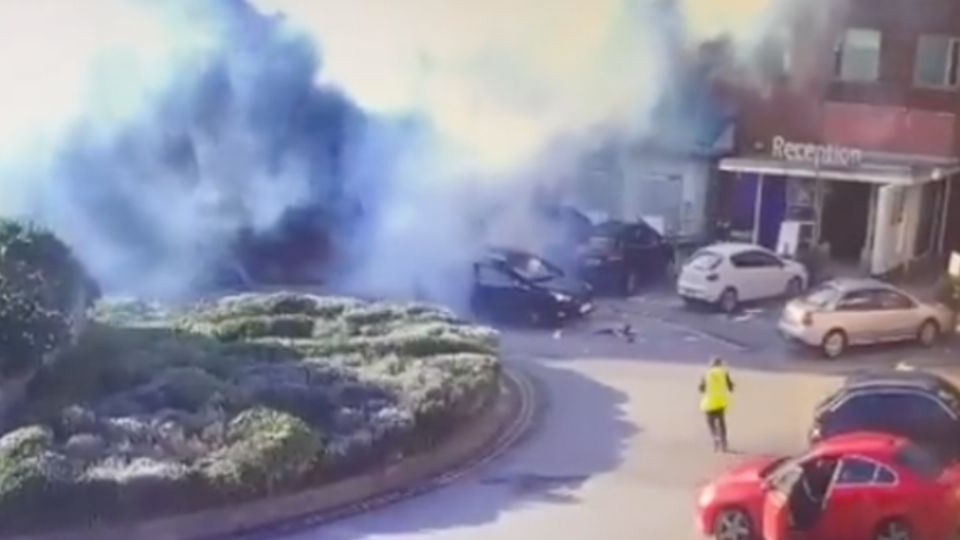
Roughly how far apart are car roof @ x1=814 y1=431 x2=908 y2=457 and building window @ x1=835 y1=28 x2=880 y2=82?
1.21 m

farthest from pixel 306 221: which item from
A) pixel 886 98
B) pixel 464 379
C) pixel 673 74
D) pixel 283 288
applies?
pixel 886 98

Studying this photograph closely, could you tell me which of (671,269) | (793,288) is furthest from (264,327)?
(793,288)

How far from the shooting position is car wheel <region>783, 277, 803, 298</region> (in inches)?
280

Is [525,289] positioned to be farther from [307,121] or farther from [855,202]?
[855,202]

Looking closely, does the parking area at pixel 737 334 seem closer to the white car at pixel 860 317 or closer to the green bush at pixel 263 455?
the white car at pixel 860 317

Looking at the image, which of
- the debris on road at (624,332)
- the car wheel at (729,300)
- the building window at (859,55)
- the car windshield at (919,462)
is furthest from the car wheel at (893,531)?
the building window at (859,55)

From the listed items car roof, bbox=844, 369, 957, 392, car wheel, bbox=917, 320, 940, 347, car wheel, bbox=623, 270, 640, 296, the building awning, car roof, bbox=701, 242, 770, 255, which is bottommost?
car roof, bbox=844, 369, 957, 392

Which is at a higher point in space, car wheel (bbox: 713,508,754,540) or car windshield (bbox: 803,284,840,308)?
car windshield (bbox: 803,284,840,308)

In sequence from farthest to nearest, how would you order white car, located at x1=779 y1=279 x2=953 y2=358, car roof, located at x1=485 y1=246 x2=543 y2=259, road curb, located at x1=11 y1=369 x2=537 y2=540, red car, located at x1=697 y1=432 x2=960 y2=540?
car roof, located at x1=485 y1=246 x2=543 y2=259
white car, located at x1=779 y1=279 x2=953 y2=358
road curb, located at x1=11 y1=369 x2=537 y2=540
red car, located at x1=697 y1=432 x2=960 y2=540

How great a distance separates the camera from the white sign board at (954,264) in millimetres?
7047

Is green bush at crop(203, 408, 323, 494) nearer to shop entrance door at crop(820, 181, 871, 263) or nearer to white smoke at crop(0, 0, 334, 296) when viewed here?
white smoke at crop(0, 0, 334, 296)

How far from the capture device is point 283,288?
739cm

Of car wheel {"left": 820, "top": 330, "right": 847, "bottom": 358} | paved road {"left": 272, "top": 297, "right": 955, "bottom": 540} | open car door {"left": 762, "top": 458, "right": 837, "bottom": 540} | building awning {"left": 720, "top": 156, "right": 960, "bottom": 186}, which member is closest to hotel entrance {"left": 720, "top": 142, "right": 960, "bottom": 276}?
building awning {"left": 720, "top": 156, "right": 960, "bottom": 186}

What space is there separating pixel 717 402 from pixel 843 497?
680 mm
